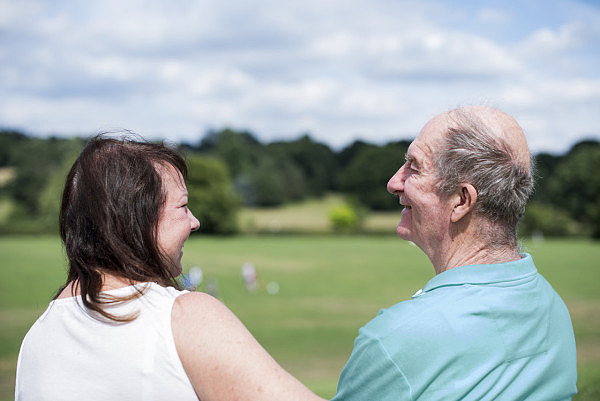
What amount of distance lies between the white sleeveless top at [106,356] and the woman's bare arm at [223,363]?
35mm

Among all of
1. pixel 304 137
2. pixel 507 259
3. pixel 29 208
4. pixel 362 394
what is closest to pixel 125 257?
pixel 362 394

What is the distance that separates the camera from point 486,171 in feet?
7.61

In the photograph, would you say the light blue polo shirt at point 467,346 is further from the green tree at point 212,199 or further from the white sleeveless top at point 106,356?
the green tree at point 212,199

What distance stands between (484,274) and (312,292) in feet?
85.8

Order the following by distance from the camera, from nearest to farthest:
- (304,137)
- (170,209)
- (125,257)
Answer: (125,257), (170,209), (304,137)

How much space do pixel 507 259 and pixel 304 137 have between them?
12659 centimetres

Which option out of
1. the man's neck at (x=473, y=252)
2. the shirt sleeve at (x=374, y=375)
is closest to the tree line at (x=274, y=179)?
the man's neck at (x=473, y=252)

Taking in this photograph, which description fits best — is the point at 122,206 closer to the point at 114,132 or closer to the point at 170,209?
the point at 170,209

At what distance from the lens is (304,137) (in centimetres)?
12825

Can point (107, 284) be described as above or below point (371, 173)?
above

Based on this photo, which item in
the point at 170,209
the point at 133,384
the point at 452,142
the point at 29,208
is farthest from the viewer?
the point at 29,208

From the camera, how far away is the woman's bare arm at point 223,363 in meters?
1.73

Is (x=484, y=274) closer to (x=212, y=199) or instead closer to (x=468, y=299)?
(x=468, y=299)

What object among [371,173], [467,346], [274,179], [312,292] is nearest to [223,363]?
[467,346]
